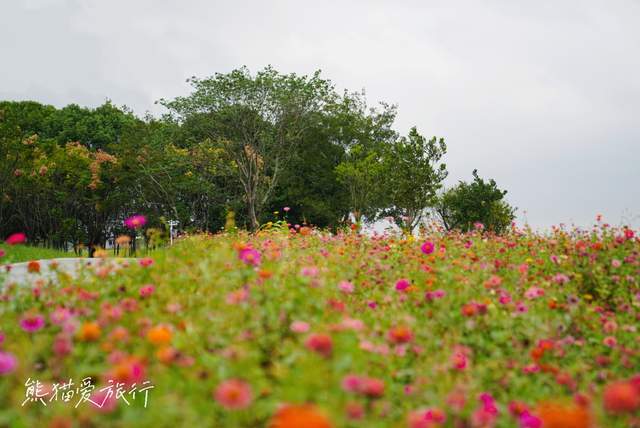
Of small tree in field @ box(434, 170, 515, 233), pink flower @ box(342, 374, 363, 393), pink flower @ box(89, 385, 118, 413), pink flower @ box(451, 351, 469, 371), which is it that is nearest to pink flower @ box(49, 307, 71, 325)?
pink flower @ box(89, 385, 118, 413)

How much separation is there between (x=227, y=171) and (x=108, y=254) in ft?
87.7

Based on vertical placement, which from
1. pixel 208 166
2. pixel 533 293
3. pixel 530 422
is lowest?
pixel 530 422

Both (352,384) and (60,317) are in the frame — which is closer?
(352,384)

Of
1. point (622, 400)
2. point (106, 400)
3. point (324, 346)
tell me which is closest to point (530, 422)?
point (622, 400)

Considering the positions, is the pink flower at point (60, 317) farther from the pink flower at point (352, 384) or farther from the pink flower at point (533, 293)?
the pink flower at point (533, 293)

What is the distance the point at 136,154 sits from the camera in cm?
2948

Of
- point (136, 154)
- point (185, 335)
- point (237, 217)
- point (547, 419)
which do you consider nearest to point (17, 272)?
point (185, 335)

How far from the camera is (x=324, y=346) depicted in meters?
2.28

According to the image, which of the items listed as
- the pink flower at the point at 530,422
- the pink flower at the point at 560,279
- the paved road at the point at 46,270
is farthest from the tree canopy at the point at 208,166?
the pink flower at the point at 530,422

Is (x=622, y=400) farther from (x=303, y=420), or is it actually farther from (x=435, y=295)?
(x=435, y=295)

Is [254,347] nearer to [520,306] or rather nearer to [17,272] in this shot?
[520,306]

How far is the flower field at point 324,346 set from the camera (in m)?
2.42

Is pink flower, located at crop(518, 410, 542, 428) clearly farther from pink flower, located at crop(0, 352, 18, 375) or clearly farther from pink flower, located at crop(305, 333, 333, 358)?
pink flower, located at crop(0, 352, 18, 375)

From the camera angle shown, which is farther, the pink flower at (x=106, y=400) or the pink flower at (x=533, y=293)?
the pink flower at (x=533, y=293)
